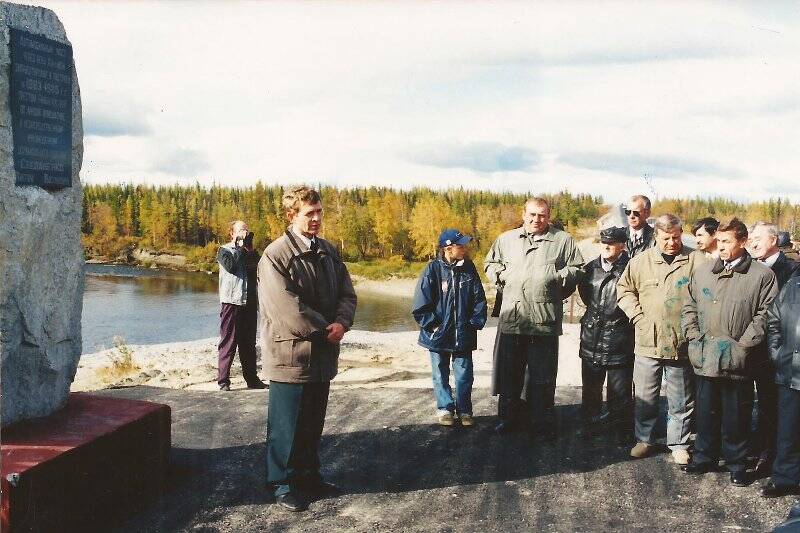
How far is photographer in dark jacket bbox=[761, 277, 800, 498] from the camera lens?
175 inches

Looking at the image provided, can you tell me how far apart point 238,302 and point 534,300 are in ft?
11.5

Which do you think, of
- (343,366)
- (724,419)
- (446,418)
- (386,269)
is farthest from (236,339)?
(386,269)

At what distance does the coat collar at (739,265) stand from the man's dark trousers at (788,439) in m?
0.77

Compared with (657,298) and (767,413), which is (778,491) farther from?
(657,298)

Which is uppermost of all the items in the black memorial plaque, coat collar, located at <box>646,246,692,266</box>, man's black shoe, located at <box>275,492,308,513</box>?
the black memorial plaque

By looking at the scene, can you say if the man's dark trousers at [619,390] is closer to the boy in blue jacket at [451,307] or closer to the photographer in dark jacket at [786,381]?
the boy in blue jacket at [451,307]

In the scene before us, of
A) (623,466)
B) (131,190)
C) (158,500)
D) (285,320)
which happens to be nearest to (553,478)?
(623,466)

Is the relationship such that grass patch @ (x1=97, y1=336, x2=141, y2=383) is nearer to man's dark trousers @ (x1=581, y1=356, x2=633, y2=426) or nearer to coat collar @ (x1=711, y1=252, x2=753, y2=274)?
man's dark trousers @ (x1=581, y1=356, x2=633, y2=426)

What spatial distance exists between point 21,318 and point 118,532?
139 cm

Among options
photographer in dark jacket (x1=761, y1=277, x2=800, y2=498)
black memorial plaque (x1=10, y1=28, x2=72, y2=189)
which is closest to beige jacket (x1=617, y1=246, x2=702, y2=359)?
photographer in dark jacket (x1=761, y1=277, x2=800, y2=498)

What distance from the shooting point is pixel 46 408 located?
4.62 metres

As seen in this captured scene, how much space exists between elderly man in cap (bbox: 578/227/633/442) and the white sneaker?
1.60ft

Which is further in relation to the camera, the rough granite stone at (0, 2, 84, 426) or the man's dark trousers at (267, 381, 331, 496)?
the man's dark trousers at (267, 381, 331, 496)

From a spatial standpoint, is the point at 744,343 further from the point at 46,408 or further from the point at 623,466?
the point at 46,408
